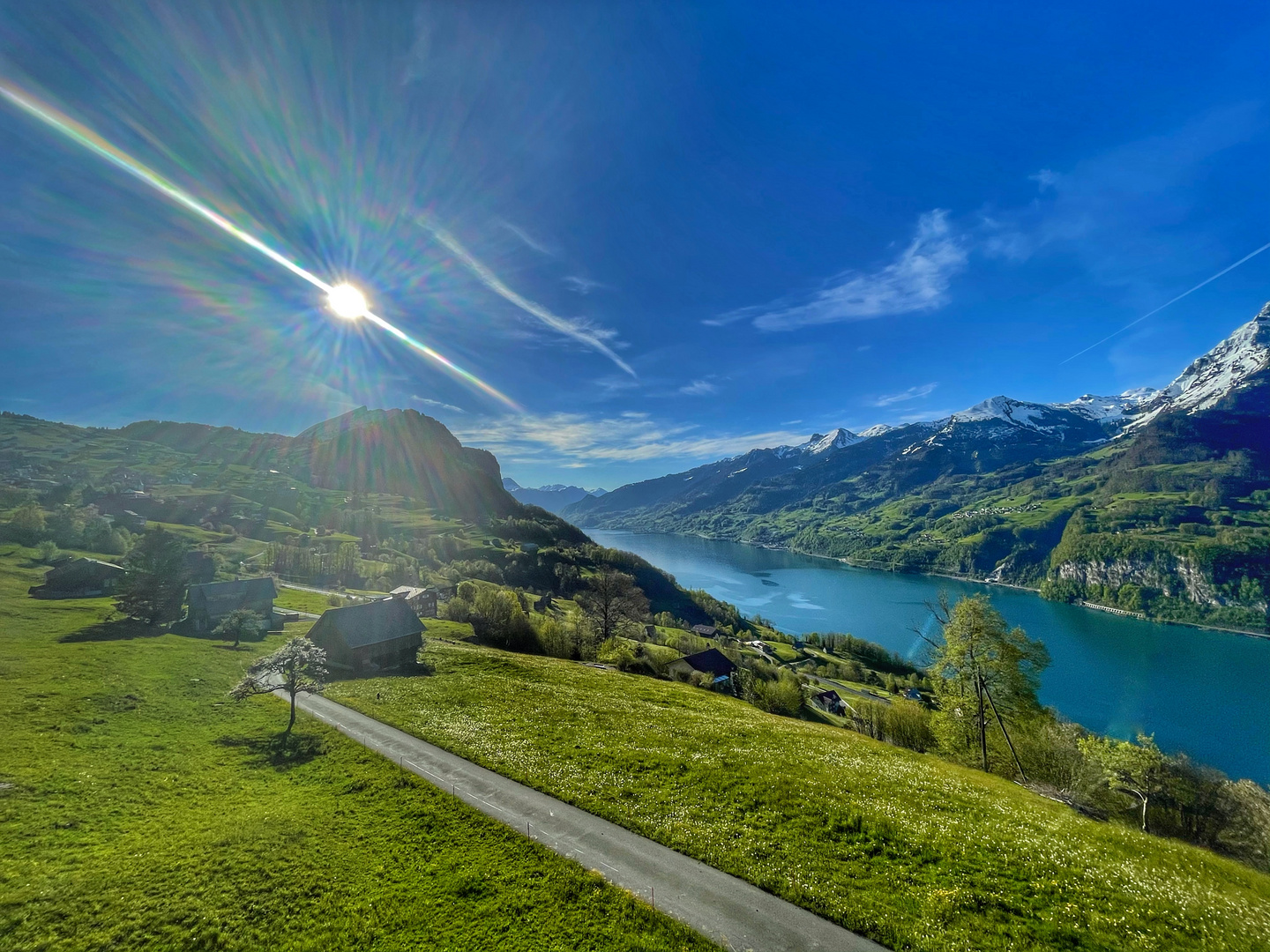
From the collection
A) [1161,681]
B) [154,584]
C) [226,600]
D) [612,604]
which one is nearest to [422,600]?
[226,600]

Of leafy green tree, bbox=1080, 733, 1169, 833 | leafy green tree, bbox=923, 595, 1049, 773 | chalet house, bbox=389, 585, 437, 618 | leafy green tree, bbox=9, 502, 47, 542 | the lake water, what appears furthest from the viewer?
leafy green tree, bbox=9, 502, 47, 542

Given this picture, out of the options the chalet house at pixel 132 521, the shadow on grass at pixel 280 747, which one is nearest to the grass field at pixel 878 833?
the shadow on grass at pixel 280 747

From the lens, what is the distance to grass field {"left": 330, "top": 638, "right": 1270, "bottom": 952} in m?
16.0

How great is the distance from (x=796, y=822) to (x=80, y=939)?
28.4m

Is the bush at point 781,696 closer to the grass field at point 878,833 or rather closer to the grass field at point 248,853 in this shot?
the grass field at point 878,833

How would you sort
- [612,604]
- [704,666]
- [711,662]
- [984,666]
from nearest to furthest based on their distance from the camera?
[984,666]
[704,666]
[711,662]
[612,604]

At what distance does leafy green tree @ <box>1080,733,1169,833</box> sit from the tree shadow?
10313cm

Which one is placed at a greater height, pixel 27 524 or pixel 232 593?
pixel 27 524

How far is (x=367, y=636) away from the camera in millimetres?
56906

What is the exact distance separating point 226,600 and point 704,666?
267ft

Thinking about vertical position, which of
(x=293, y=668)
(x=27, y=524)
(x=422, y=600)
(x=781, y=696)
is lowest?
(x=781, y=696)

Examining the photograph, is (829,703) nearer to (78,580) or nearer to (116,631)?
(116,631)

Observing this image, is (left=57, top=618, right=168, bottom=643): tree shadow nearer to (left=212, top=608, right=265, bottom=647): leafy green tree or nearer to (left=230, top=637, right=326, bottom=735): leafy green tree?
(left=212, top=608, right=265, bottom=647): leafy green tree

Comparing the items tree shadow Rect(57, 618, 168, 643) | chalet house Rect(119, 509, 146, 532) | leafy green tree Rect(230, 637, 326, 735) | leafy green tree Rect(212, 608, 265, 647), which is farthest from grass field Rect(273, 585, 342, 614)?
chalet house Rect(119, 509, 146, 532)
